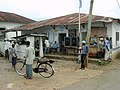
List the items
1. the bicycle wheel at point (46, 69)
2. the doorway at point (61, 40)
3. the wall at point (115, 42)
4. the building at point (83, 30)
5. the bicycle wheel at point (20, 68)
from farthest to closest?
the doorway at point (61, 40), the wall at point (115, 42), the building at point (83, 30), the bicycle wheel at point (20, 68), the bicycle wheel at point (46, 69)

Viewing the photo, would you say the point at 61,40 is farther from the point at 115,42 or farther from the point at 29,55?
the point at 29,55

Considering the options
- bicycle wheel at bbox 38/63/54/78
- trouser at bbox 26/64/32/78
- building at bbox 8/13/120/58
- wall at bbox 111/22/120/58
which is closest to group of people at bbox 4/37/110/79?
trouser at bbox 26/64/32/78

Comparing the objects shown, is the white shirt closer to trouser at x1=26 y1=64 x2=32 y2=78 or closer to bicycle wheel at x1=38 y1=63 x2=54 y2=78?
trouser at x1=26 y1=64 x2=32 y2=78

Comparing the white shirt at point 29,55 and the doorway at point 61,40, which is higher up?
the doorway at point 61,40

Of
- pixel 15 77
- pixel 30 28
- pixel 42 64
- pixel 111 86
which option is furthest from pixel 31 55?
pixel 30 28

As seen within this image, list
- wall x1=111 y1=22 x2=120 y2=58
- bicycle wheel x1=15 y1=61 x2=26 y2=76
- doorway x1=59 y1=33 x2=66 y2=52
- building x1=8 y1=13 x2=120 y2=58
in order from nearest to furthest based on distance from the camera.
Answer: bicycle wheel x1=15 y1=61 x2=26 y2=76 < building x1=8 y1=13 x2=120 y2=58 < wall x1=111 y1=22 x2=120 y2=58 < doorway x1=59 y1=33 x2=66 y2=52

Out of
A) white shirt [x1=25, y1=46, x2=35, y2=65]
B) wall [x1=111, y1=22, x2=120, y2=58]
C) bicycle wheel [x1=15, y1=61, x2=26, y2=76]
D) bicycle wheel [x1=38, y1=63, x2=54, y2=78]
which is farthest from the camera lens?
wall [x1=111, y1=22, x2=120, y2=58]

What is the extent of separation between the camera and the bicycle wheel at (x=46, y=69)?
485 inches

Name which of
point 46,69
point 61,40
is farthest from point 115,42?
point 46,69

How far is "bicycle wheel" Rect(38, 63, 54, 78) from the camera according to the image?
40.4ft

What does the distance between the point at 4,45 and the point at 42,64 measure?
1307 cm

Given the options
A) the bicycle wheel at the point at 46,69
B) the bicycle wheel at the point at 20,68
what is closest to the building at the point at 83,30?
the bicycle wheel at the point at 20,68

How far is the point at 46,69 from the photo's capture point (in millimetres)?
12352

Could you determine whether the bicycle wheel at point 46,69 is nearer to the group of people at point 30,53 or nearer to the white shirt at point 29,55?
the group of people at point 30,53
